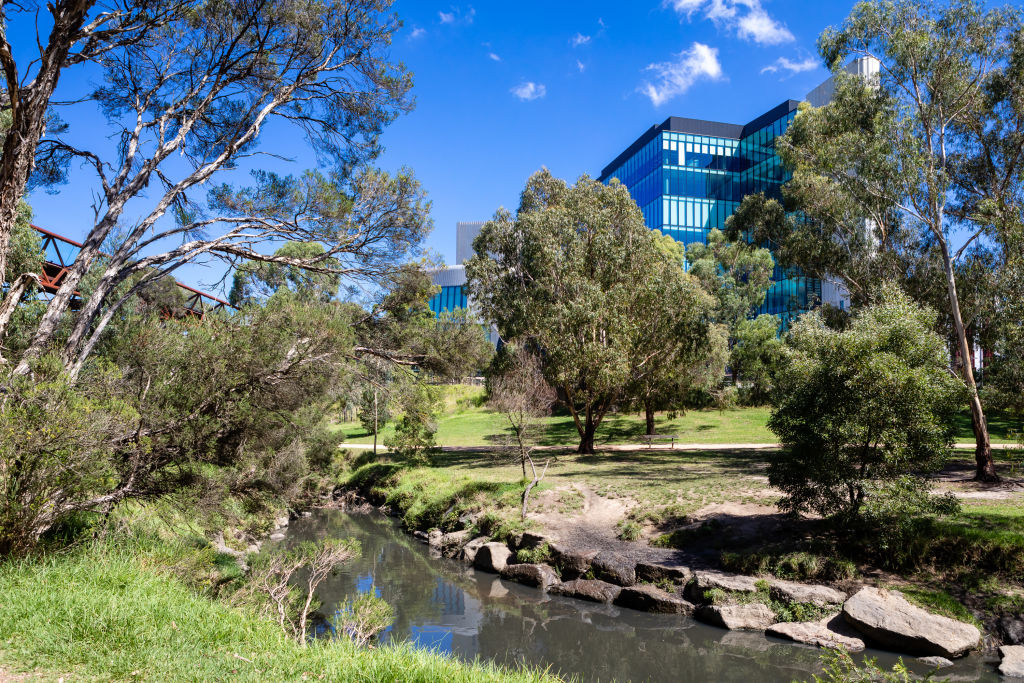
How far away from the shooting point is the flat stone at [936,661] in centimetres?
971

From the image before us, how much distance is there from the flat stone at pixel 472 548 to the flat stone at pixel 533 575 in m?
1.51

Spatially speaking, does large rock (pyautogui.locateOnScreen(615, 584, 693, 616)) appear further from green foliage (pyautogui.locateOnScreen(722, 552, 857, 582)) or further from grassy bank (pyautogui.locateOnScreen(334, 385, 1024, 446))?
grassy bank (pyautogui.locateOnScreen(334, 385, 1024, 446))

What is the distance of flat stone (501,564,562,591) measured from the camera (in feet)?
49.3

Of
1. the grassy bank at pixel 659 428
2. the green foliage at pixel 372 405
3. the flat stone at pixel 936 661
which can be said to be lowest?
the flat stone at pixel 936 661

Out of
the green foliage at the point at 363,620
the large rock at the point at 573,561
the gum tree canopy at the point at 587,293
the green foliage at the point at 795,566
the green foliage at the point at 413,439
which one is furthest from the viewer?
the green foliage at the point at 413,439

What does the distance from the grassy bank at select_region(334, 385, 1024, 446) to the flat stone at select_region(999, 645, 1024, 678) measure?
1873 centimetres

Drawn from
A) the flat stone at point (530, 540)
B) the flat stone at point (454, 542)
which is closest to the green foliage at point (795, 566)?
the flat stone at point (530, 540)

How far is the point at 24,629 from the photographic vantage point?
530 centimetres

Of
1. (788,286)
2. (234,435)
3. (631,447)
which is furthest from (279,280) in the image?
(788,286)

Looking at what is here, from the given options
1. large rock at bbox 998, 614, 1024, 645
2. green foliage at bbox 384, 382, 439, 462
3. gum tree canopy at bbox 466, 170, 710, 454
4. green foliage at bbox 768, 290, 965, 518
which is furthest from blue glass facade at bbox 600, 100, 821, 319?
large rock at bbox 998, 614, 1024, 645

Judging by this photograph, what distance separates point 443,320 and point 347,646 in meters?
14.3

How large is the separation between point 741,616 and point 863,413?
4.59 metres

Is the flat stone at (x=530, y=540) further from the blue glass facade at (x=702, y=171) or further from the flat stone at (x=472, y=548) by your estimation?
the blue glass facade at (x=702, y=171)

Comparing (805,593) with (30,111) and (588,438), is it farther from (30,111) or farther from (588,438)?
(588,438)
